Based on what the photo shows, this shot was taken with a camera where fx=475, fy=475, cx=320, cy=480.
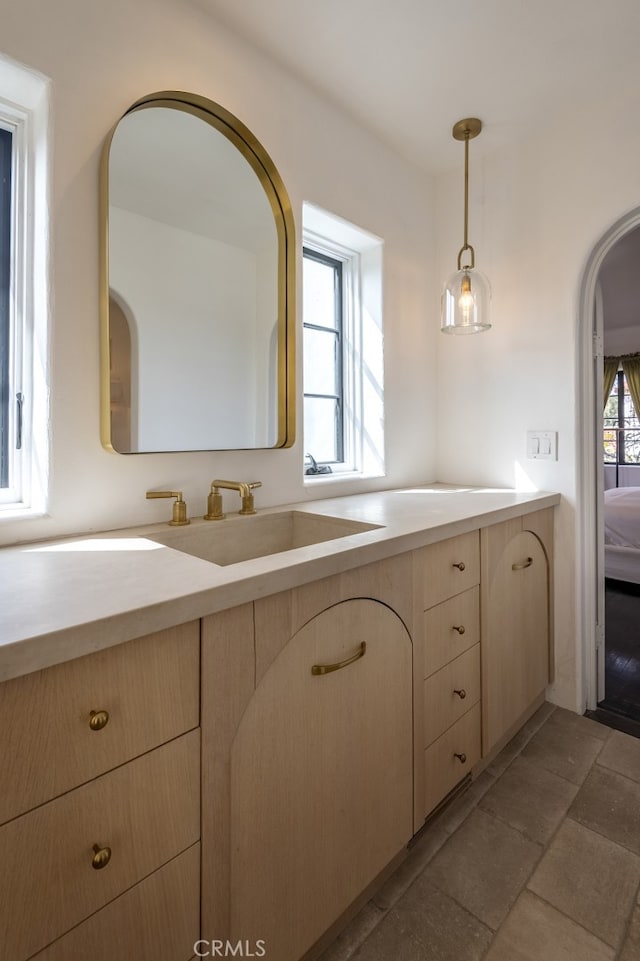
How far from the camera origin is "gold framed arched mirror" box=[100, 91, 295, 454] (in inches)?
48.7

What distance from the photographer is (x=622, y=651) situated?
245 cm

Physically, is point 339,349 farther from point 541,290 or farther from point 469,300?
point 541,290

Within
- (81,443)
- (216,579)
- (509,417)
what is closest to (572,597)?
(509,417)

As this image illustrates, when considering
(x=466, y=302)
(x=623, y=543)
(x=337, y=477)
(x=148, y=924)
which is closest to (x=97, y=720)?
(x=148, y=924)

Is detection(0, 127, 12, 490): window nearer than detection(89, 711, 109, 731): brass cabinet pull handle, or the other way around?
detection(89, 711, 109, 731): brass cabinet pull handle

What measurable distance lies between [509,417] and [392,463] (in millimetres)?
556

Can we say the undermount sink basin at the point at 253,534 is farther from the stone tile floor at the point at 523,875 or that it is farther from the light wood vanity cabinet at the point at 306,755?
the stone tile floor at the point at 523,875

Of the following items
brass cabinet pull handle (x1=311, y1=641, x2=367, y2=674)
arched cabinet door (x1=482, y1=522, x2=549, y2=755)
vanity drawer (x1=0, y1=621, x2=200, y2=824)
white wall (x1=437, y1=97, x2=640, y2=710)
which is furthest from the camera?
white wall (x1=437, y1=97, x2=640, y2=710)

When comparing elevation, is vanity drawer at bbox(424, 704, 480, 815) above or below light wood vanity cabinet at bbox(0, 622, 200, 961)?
below

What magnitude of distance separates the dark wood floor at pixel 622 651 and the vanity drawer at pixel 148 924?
1850 mm

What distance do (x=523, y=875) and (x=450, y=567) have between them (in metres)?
0.80

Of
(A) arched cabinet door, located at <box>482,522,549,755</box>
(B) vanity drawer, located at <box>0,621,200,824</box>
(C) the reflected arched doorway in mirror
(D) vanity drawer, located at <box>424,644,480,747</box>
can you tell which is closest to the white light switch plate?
(A) arched cabinet door, located at <box>482,522,549,755</box>

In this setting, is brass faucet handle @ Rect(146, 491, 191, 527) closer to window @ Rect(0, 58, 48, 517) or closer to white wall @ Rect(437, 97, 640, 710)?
window @ Rect(0, 58, 48, 517)

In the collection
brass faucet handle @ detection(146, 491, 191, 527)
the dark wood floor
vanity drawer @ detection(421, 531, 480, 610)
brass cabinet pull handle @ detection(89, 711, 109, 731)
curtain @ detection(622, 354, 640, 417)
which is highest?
curtain @ detection(622, 354, 640, 417)
